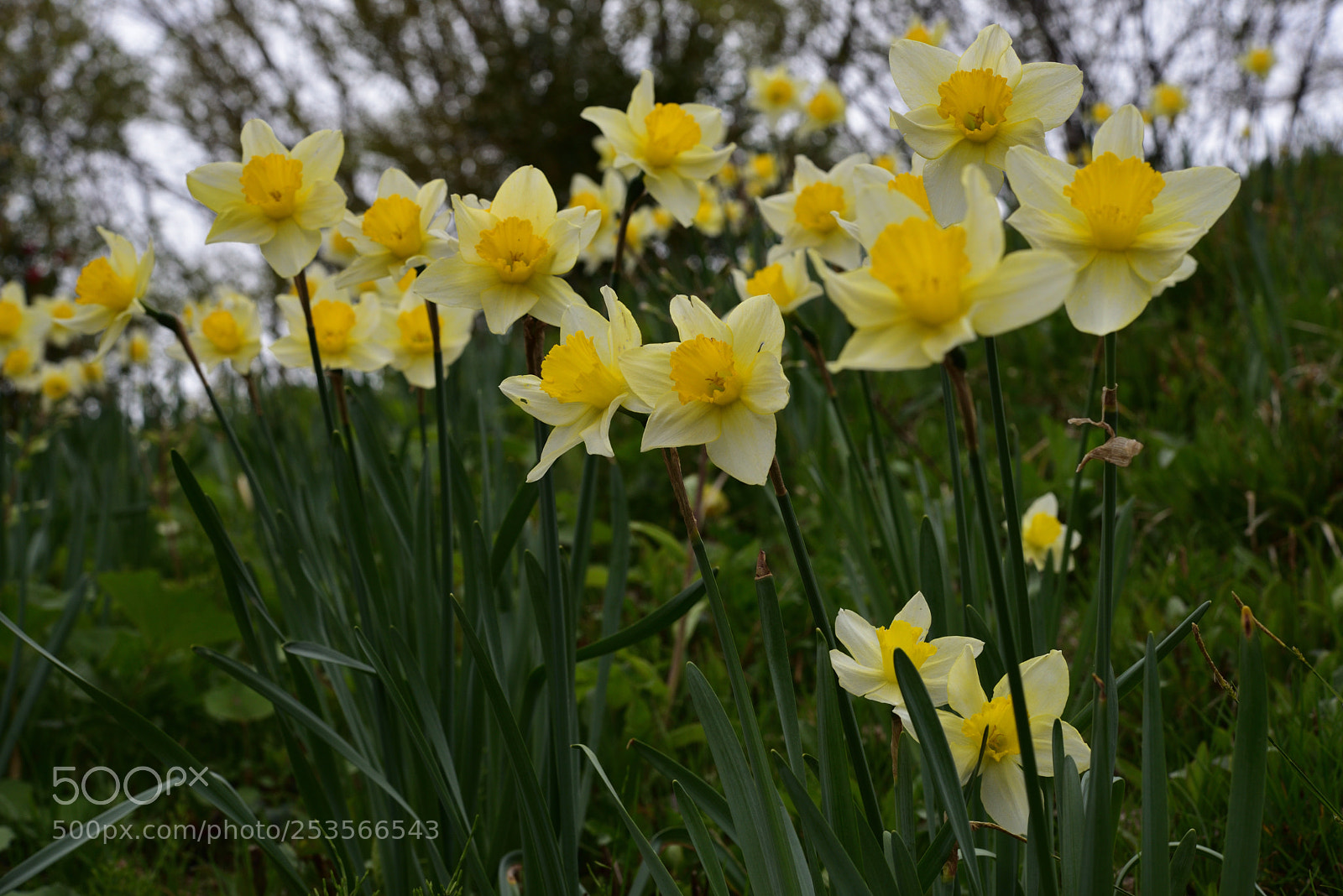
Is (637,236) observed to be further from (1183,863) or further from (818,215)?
(1183,863)

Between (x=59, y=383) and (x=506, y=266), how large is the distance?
3.36 meters

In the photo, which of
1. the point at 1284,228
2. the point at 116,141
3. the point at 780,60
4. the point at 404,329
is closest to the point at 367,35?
the point at 116,141

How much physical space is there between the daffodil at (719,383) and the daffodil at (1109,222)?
213 millimetres

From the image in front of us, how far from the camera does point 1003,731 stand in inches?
29.3

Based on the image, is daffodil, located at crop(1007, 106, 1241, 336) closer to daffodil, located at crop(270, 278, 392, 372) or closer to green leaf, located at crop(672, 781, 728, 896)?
green leaf, located at crop(672, 781, 728, 896)

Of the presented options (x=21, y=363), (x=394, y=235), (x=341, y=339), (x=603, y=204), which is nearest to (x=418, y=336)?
(x=341, y=339)

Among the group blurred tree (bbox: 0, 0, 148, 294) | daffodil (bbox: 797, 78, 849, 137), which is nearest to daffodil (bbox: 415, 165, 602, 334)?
daffodil (bbox: 797, 78, 849, 137)

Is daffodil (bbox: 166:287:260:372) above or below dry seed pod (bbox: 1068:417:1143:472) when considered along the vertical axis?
above

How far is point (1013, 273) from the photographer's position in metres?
0.54

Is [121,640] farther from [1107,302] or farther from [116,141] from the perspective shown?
[116,141]

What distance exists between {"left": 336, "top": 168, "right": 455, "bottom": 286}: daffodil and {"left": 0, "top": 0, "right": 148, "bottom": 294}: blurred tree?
9.13 metres

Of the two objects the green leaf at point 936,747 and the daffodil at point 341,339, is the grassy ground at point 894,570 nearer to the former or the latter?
the daffodil at point 341,339

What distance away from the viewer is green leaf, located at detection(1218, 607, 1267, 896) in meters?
0.62

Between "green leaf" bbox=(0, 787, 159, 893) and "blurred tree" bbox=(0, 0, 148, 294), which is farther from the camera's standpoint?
"blurred tree" bbox=(0, 0, 148, 294)
